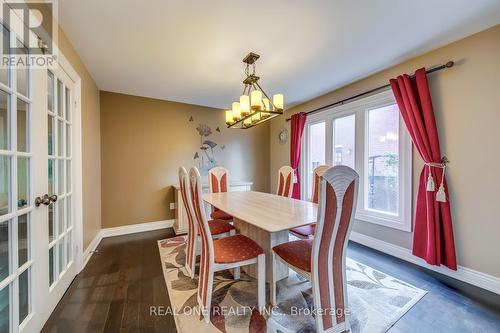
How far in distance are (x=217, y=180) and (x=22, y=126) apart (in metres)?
2.19

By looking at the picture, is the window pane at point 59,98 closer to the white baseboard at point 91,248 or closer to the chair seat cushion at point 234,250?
the white baseboard at point 91,248

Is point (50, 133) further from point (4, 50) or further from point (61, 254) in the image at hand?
point (61, 254)

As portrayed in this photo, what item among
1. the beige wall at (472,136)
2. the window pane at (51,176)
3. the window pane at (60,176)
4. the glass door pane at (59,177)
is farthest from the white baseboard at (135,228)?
the beige wall at (472,136)

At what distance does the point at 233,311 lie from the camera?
155 cm

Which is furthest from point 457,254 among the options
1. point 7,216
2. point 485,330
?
point 7,216

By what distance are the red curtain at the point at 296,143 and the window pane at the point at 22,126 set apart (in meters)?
3.63

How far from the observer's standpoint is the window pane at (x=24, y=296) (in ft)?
4.04

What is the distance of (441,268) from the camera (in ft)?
6.94

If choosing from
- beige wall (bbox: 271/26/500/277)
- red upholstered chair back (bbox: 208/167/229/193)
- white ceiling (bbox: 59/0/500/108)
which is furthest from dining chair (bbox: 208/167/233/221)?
beige wall (bbox: 271/26/500/277)

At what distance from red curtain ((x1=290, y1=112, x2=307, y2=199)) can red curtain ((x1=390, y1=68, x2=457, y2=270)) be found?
1.76 meters

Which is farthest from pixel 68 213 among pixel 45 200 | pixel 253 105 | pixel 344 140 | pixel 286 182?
pixel 344 140

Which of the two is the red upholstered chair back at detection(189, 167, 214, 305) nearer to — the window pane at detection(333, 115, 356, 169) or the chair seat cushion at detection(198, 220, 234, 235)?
the chair seat cushion at detection(198, 220, 234, 235)

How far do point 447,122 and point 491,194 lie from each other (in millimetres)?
790

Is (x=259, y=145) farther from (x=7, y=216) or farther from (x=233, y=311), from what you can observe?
(x=7, y=216)
